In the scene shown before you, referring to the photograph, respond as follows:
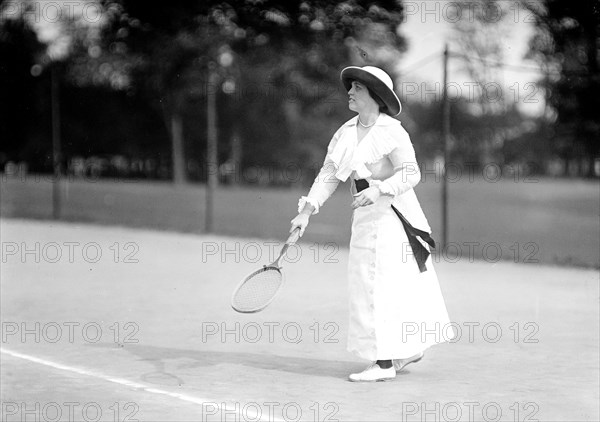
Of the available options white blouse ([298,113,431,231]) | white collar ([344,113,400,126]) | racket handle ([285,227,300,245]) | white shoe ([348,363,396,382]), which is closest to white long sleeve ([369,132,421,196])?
white blouse ([298,113,431,231])

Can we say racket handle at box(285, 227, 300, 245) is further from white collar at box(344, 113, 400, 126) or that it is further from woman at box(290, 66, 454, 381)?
white collar at box(344, 113, 400, 126)

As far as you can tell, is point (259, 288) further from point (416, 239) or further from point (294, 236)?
point (416, 239)

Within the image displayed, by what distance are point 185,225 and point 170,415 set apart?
56.0 feet

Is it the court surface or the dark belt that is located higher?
the dark belt

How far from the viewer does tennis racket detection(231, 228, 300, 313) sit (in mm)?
6723

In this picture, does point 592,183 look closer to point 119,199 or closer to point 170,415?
point 119,199

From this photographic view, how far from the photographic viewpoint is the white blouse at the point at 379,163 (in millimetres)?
6848

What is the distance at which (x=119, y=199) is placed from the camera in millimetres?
37188

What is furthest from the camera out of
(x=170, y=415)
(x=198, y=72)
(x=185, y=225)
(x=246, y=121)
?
(x=246, y=121)

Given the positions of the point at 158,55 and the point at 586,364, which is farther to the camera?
the point at 158,55

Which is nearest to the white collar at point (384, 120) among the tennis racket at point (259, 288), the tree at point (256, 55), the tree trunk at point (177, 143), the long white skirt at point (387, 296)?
the long white skirt at point (387, 296)

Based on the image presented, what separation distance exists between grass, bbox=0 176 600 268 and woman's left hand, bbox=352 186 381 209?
316 inches

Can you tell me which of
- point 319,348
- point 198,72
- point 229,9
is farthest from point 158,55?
point 319,348

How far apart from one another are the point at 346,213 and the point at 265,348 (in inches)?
849
